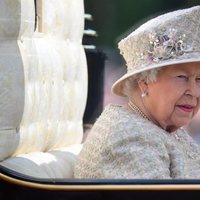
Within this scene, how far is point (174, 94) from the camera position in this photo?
2.29 metres

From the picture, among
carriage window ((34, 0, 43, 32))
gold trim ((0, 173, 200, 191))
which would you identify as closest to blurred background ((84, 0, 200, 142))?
carriage window ((34, 0, 43, 32))

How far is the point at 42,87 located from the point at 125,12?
3787 mm

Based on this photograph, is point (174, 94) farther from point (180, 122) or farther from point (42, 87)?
point (42, 87)

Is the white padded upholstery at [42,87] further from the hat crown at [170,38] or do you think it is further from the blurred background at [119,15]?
the blurred background at [119,15]

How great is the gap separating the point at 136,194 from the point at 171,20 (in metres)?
0.53

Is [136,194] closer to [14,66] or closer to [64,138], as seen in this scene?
[14,66]

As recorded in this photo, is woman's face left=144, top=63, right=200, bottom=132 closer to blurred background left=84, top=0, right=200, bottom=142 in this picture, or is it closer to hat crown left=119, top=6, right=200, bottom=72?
hat crown left=119, top=6, right=200, bottom=72

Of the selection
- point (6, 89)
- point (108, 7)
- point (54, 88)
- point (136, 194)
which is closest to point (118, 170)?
point (136, 194)

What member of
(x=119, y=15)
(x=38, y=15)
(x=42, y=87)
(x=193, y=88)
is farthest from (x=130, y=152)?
(x=119, y=15)

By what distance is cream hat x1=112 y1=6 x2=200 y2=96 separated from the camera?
226cm

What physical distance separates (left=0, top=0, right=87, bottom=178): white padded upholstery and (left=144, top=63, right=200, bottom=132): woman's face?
1.16 ft

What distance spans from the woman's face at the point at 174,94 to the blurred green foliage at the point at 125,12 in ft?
11.9

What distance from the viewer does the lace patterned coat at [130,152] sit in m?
2.15

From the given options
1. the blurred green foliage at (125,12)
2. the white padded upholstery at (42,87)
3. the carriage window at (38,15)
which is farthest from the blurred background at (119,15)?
the carriage window at (38,15)
